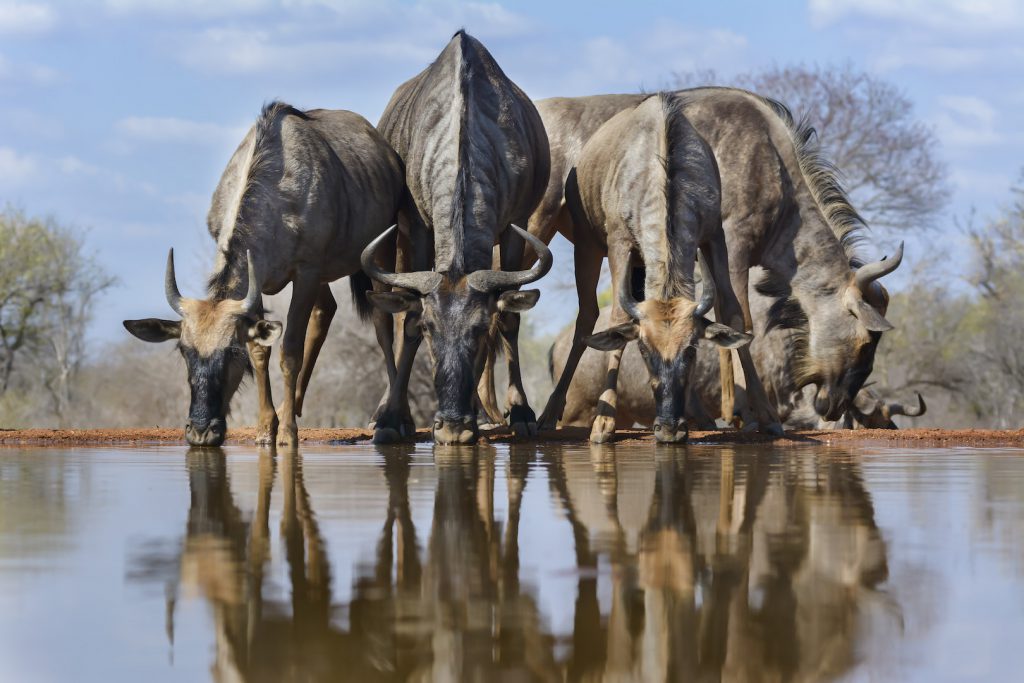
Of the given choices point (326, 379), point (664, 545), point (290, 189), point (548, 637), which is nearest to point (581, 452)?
point (290, 189)

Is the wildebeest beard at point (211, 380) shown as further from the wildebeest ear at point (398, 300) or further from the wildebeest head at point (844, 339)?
the wildebeest head at point (844, 339)

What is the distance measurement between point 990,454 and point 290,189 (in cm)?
605

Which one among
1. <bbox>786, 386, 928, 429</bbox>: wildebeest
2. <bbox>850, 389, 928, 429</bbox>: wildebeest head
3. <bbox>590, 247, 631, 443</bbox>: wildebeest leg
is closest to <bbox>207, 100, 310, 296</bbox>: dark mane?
<bbox>590, 247, 631, 443</bbox>: wildebeest leg

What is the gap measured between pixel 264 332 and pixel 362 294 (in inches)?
139

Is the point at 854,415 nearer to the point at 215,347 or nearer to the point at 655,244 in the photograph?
the point at 655,244

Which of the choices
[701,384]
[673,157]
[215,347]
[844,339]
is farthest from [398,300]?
[701,384]

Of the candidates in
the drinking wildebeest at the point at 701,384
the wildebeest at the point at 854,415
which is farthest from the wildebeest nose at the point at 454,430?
the wildebeest at the point at 854,415

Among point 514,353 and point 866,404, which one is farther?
point 866,404

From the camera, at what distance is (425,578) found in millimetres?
4422

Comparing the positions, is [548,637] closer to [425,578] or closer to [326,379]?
[425,578]

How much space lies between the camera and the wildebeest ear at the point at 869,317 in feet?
48.2

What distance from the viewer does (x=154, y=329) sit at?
40.2 feet

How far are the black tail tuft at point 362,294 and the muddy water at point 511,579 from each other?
275 inches

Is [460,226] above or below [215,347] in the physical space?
above
